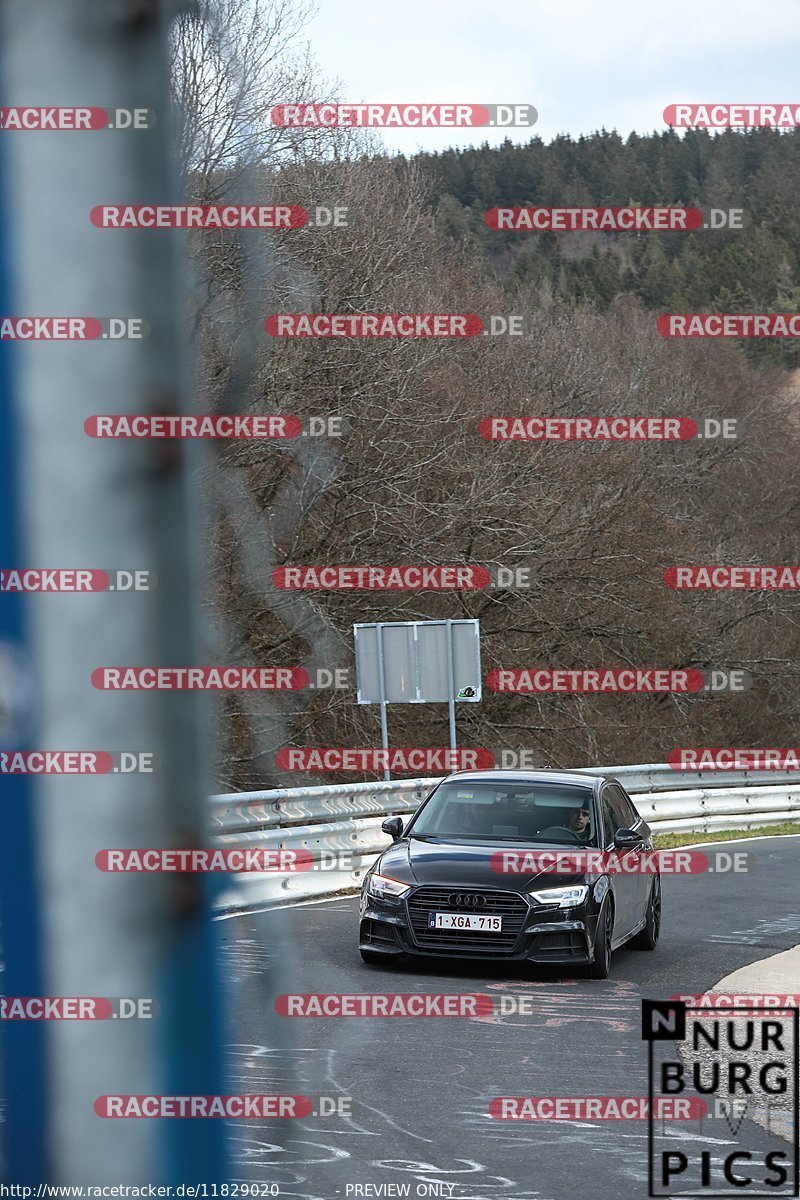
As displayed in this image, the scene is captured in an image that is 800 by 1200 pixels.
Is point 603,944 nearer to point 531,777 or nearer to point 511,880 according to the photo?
point 511,880

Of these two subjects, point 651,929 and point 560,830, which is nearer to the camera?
point 560,830

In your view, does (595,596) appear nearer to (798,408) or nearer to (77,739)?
(798,408)

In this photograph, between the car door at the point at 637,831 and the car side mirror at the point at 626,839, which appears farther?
the car door at the point at 637,831

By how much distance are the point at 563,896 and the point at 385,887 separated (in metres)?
1.18

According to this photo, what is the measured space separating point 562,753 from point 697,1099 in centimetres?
2209

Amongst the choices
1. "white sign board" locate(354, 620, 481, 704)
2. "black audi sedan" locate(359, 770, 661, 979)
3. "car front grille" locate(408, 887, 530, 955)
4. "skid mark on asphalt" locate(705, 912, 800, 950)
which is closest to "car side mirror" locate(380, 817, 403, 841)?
"black audi sedan" locate(359, 770, 661, 979)

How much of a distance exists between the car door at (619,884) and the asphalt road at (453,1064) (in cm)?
31

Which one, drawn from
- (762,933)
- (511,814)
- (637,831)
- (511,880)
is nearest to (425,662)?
(762,933)

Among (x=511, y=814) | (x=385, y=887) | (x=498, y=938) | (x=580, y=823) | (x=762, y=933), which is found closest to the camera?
(x=498, y=938)

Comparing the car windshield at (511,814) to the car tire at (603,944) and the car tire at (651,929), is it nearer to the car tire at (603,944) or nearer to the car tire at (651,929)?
the car tire at (603,944)

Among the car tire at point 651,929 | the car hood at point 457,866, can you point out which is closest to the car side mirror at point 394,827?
the car hood at point 457,866

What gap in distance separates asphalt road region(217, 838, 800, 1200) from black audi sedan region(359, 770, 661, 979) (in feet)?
0.77

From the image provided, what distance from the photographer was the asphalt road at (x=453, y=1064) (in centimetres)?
132

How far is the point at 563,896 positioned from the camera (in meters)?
11.0
